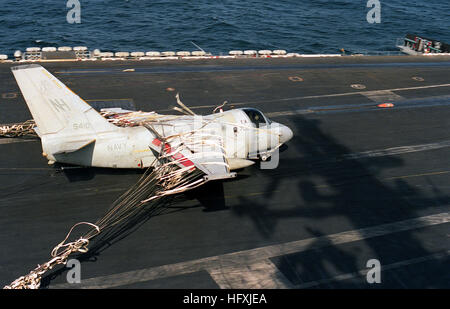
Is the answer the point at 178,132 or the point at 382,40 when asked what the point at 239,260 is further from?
the point at 382,40

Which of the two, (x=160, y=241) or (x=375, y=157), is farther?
(x=375, y=157)

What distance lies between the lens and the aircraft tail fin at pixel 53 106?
75.9 feet

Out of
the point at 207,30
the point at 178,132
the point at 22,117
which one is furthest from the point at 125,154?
the point at 207,30

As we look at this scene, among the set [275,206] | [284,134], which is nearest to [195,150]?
[275,206]

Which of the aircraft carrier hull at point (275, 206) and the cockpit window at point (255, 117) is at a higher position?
the cockpit window at point (255, 117)

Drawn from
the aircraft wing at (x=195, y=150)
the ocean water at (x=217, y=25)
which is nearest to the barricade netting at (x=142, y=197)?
the aircraft wing at (x=195, y=150)

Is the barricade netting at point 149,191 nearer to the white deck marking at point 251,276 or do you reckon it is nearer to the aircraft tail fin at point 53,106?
the aircraft tail fin at point 53,106

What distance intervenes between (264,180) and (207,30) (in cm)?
5947

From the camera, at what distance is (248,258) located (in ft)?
69.9

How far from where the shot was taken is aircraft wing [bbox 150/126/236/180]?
24622mm

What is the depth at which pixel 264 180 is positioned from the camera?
27719 millimetres

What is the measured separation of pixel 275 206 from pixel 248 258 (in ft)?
15.8

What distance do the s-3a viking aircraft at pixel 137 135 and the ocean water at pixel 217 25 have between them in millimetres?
44874

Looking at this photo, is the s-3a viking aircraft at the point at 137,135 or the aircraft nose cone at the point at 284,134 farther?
the aircraft nose cone at the point at 284,134
